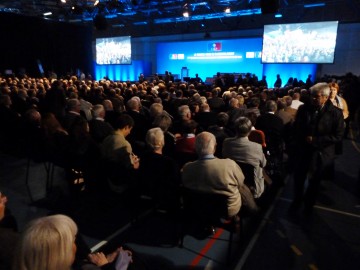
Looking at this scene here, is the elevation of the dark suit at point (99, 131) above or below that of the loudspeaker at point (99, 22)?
below

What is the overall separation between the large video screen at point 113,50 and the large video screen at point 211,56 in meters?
2.73

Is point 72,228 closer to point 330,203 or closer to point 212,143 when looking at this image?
point 212,143

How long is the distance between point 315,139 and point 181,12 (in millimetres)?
16317

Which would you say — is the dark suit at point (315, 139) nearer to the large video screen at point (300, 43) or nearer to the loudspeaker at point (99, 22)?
the large video screen at point (300, 43)

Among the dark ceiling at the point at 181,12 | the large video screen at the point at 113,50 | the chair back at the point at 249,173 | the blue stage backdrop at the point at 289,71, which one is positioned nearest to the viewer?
the chair back at the point at 249,173

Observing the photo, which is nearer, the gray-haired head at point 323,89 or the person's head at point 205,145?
the person's head at point 205,145

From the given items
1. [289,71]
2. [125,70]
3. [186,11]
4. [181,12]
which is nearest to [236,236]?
[186,11]

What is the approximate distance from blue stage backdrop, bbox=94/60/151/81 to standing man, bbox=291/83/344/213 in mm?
19655

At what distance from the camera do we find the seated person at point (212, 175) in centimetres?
246

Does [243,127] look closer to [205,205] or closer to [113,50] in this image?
[205,205]

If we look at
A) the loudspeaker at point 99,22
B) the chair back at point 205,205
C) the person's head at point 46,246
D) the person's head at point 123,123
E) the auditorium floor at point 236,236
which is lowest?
the auditorium floor at point 236,236

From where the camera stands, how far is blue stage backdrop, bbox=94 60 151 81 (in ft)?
74.0

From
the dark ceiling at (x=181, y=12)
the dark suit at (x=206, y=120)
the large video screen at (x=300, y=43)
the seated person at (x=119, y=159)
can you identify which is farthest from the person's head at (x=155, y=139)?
the large video screen at (x=300, y=43)

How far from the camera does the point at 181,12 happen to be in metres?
17.4
